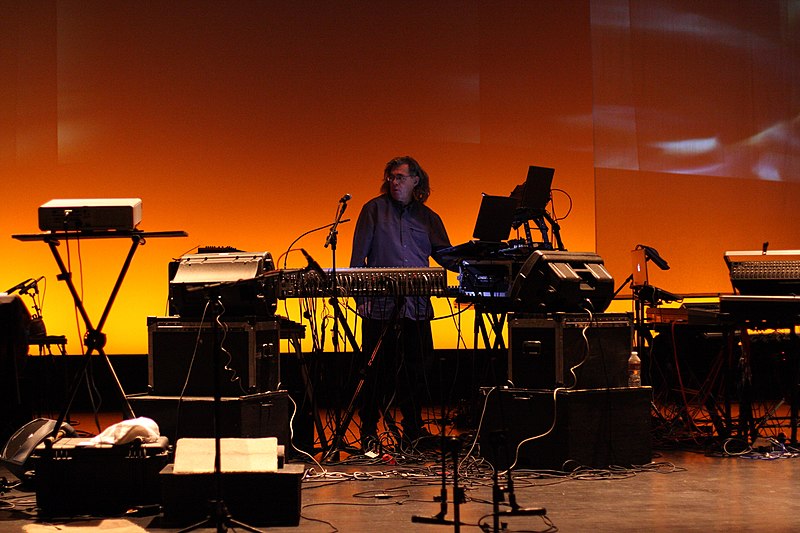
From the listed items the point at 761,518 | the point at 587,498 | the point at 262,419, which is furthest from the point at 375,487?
the point at 761,518

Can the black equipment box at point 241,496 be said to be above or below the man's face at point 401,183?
below

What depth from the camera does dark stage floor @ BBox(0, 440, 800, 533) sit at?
12.9 ft

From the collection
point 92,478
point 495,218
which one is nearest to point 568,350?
point 495,218

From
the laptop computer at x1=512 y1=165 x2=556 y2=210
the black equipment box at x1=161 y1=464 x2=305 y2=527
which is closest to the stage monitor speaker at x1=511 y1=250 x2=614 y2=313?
the laptop computer at x1=512 y1=165 x2=556 y2=210

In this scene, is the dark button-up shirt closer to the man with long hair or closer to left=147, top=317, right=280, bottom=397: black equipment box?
the man with long hair

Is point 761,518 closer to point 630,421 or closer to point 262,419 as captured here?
point 630,421

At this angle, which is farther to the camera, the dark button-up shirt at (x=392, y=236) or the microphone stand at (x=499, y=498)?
the dark button-up shirt at (x=392, y=236)

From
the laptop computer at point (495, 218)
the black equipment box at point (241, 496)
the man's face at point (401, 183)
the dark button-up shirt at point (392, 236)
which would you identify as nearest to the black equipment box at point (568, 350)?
the laptop computer at point (495, 218)

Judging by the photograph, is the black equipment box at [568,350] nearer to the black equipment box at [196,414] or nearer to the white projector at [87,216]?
the black equipment box at [196,414]

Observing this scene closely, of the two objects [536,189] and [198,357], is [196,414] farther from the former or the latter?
[536,189]

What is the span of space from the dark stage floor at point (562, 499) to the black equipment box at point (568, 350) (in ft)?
1.68

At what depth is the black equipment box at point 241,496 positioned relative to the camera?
4012mm

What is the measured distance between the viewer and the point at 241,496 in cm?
404

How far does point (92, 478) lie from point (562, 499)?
7.09 feet
